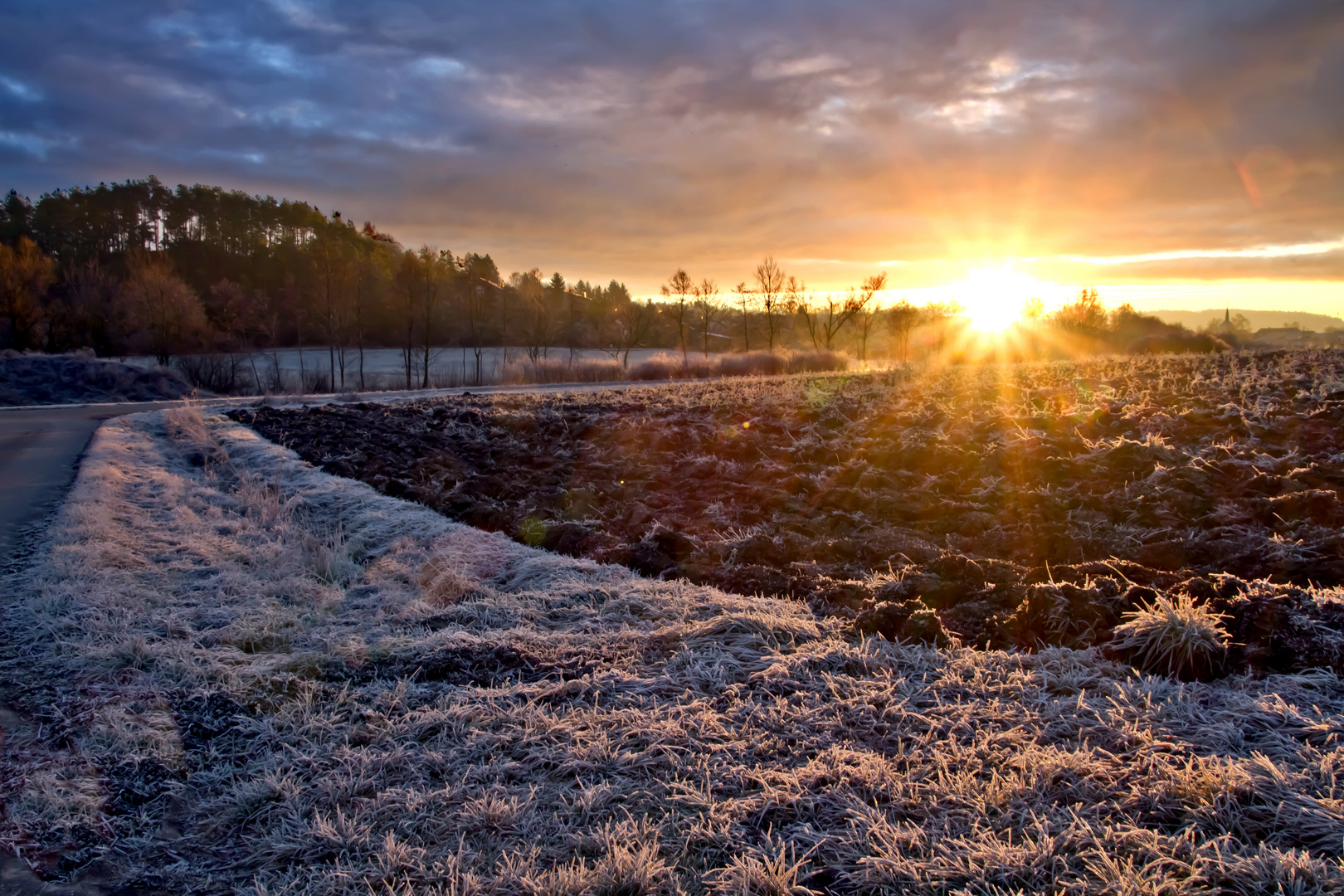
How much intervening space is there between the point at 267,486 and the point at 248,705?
5.65 m

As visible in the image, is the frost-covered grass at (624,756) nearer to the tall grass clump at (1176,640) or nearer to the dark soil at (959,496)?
the tall grass clump at (1176,640)

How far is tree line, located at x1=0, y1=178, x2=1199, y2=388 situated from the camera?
4291 cm

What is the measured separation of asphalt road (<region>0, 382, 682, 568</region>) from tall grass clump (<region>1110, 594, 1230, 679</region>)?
7.87m

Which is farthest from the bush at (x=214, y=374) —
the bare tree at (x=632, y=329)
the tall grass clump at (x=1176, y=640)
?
the tall grass clump at (x=1176, y=640)

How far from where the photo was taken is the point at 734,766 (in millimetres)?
2824

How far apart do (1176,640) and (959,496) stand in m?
3.35

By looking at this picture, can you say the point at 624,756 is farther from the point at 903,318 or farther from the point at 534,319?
the point at 903,318

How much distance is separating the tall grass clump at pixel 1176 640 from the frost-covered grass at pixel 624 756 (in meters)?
0.14

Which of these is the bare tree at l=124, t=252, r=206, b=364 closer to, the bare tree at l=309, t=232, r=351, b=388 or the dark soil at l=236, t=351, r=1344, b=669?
the bare tree at l=309, t=232, r=351, b=388

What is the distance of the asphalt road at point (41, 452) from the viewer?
7.29 metres

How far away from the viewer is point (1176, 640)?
3.44m

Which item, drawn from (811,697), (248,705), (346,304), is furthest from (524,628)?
(346,304)

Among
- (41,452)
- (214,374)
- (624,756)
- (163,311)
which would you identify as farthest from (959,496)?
(163,311)

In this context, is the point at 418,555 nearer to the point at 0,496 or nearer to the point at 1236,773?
the point at 1236,773
